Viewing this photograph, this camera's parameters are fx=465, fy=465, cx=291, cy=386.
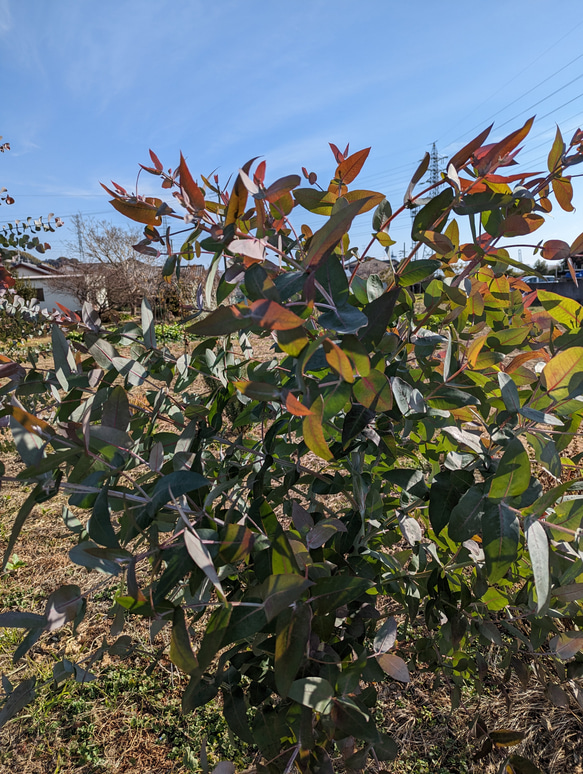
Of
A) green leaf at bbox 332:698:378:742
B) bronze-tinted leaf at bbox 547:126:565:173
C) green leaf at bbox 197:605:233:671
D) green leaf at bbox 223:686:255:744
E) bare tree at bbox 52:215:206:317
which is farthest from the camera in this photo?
bare tree at bbox 52:215:206:317

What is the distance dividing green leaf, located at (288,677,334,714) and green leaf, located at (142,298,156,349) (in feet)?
2.22

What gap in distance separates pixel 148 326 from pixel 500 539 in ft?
2.45

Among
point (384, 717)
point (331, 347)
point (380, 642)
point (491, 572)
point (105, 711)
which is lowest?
point (384, 717)

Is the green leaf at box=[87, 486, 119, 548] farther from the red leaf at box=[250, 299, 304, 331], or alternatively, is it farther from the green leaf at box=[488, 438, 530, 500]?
the green leaf at box=[488, 438, 530, 500]

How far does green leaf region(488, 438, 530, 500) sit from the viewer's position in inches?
24.8

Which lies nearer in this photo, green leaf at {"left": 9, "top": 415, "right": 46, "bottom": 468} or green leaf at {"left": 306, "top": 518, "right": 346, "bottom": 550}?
green leaf at {"left": 9, "top": 415, "right": 46, "bottom": 468}

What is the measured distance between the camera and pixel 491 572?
2.09 feet

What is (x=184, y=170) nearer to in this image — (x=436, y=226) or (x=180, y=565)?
(x=436, y=226)

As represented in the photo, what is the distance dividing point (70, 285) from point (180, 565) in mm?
25149

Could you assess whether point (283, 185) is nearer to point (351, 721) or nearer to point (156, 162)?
point (156, 162)

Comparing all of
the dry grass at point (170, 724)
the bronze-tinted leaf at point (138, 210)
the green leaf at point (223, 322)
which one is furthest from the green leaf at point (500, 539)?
the dry grass at point (170, 724)

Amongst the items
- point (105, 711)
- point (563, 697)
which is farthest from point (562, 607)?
point (105, 711)

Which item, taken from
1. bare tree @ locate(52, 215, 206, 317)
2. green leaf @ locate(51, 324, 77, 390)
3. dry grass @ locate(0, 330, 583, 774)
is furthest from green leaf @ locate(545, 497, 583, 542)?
bare tree @ locate(52, 215, 206, 317)

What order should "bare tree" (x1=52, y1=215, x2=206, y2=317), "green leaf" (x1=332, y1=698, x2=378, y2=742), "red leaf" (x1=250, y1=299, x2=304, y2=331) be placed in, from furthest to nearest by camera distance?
1. "bare tree" (x1=52, y1=215, x2=206, y2=317)
2. "green leaf" (x1=332, y1=698, x2=378, y2=742)
3. "red leaf" (x1=250, y1=299, x2=304, y2=331)
